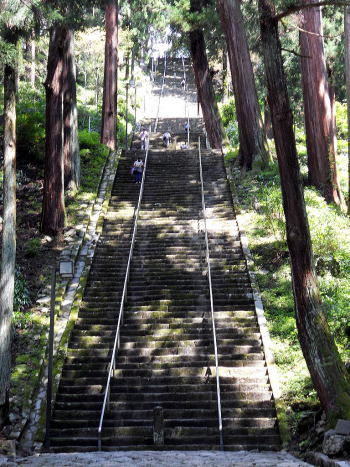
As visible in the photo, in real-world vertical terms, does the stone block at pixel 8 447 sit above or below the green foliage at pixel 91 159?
below

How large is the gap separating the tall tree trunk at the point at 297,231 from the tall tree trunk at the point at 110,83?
16.3 m

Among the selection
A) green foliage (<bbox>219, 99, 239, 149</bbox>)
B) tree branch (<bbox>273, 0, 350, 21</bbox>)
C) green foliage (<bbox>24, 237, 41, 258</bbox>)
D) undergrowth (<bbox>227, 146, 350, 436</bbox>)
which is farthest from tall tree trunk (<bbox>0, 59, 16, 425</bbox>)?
green foliage (<bbox>219, 99, 239, 149</bbox>)

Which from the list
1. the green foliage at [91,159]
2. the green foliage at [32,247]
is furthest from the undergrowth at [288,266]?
the green foliage at [32,247]

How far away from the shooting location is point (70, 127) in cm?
1988

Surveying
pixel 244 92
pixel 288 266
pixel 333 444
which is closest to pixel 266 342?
pixel 288 266

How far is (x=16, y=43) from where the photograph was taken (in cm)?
1165

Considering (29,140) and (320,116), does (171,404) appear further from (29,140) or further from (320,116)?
(29,140)

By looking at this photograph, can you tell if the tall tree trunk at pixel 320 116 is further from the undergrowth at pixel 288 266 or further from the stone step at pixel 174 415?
the stone step at pixel 174 415

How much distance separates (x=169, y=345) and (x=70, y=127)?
9712mm

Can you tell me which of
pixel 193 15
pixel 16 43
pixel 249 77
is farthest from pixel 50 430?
pixel 193 15

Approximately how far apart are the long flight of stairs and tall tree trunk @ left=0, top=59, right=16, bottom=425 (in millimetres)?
1455

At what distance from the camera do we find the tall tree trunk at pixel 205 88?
2367 centimetres

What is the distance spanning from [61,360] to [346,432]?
20.1 ft

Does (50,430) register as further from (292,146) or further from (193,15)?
(193,15)
